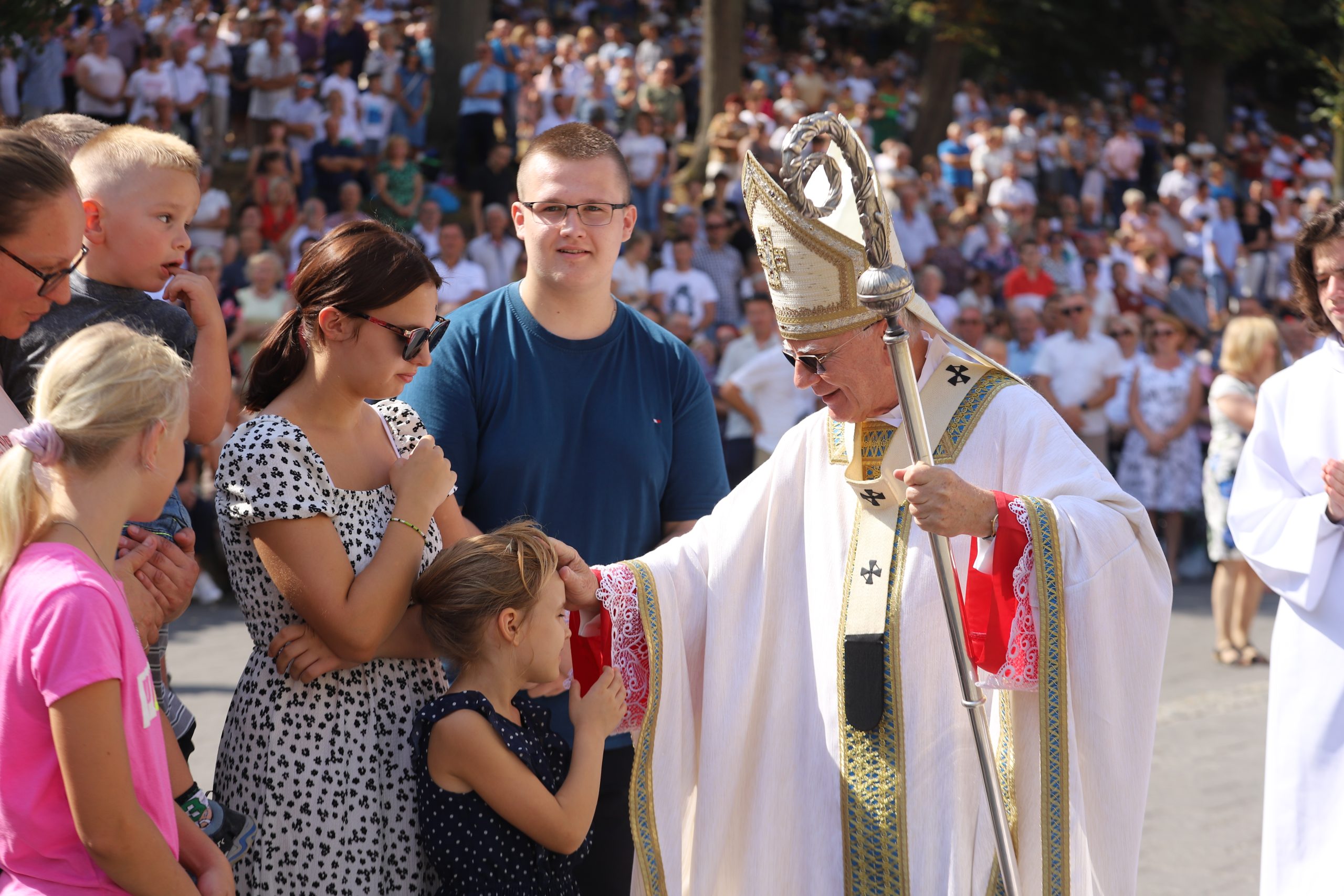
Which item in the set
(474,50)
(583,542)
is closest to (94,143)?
(583,542)

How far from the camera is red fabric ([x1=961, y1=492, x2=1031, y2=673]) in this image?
273 cm

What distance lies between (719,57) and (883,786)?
1574 centimetres

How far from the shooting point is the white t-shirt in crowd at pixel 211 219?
11.2 meters

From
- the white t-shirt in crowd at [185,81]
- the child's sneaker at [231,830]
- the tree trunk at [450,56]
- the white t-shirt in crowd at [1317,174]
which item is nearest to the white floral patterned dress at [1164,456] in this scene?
the tree trunk at [450,56]

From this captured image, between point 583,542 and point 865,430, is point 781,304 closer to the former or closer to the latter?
point 865,430

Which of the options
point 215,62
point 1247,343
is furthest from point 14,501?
point 215,62

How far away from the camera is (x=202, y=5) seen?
48.3 ft

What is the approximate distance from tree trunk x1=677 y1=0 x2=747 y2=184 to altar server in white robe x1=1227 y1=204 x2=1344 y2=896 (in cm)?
1383

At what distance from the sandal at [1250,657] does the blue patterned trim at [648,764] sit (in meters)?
6.33

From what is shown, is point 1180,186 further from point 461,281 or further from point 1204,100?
point 461,281

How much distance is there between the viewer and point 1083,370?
11.4 metres

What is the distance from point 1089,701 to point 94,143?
89.6 inches

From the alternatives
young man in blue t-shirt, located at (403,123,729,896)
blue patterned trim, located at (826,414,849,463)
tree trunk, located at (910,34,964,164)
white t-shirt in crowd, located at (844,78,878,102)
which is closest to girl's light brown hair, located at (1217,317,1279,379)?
young man in blue t-shirt, located at (403,123,729,896)

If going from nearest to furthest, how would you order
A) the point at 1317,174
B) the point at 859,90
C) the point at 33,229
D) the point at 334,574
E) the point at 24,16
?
1. the point at 33,229
2. the point at 334,574
3. the point at 24,16
4. the point at 859,90
5. the point at 1317,174
